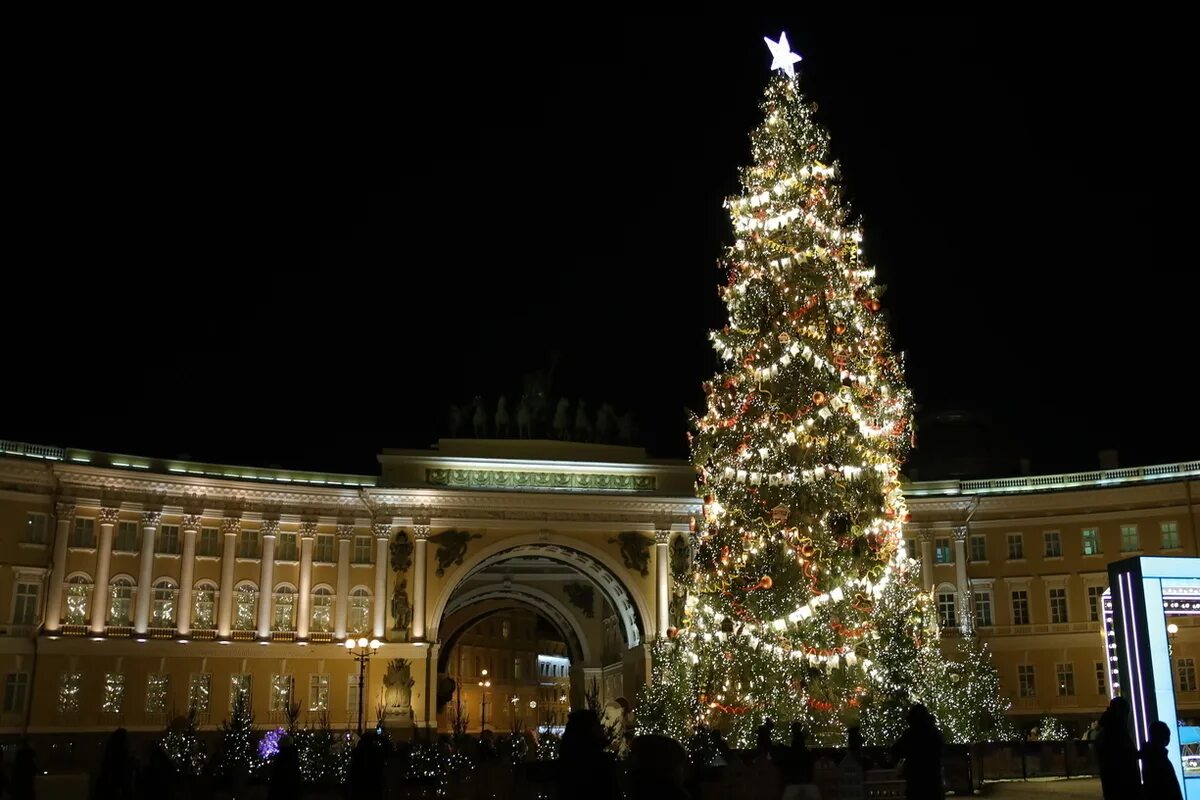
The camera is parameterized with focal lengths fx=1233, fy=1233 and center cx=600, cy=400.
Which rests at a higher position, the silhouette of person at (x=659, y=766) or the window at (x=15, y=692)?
the window at (x=15, y=692)

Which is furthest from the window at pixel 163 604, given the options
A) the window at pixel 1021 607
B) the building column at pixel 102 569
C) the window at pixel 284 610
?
the window at pixel 1021 607

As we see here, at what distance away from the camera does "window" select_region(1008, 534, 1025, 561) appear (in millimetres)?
53594

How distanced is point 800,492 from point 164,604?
1246 inches

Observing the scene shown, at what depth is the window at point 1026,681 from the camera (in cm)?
5181

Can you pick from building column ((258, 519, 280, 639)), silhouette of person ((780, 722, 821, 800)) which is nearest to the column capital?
building column ((258, 519, 280, 639))

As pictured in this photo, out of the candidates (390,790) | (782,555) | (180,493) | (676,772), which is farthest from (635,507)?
(676,772)

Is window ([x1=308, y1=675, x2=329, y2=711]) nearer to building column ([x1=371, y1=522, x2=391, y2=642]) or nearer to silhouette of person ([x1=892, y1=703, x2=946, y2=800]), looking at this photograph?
building column ([x1=371, y1=522, x2=391, y2=642])

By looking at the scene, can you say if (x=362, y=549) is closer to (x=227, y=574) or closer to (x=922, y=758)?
(x=227, y=574)

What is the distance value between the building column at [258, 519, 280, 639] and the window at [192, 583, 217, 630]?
5.87ft

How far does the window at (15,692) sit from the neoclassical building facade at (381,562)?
0.11 meters

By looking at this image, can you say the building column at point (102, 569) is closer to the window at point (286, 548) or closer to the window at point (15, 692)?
the window at point (15, 692)

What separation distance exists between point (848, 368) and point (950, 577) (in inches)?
1204

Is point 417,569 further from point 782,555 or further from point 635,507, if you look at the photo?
point 782,555

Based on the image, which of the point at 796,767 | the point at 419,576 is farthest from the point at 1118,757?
the point at 419,576
